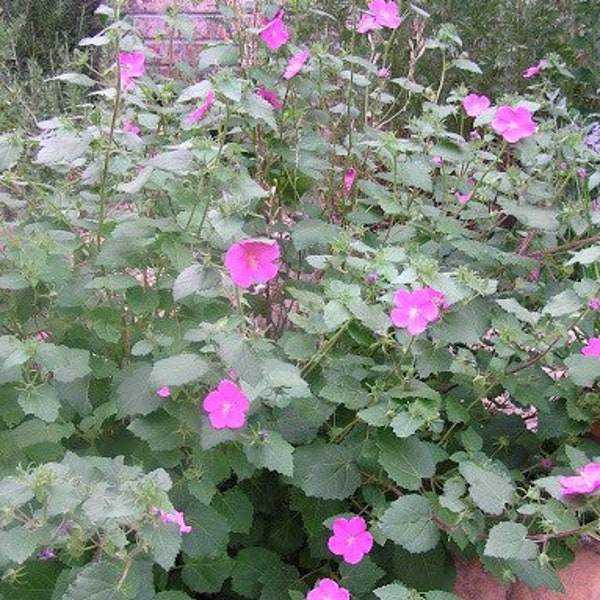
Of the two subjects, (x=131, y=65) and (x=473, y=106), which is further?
(x=473, y=106)

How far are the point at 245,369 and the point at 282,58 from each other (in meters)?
0.91

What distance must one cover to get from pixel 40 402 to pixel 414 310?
0.56 meters

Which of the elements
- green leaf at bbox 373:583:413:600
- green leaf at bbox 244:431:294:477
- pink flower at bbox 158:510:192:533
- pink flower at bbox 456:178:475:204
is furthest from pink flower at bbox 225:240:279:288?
pink flower at bbox 456:178:475:204

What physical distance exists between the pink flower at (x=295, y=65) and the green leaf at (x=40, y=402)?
79 centimetres

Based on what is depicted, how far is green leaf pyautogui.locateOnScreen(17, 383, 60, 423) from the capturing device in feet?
4.94

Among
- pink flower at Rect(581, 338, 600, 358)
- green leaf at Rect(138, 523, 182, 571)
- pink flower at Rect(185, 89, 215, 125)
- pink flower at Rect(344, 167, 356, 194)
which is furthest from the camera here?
pink flower at Rect(344, 167, 356, 194)

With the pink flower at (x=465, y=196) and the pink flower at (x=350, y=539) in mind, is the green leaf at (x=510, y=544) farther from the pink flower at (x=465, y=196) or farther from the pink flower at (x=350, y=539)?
the pink flower at (x=465, y=196)

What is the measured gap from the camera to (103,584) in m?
1.31

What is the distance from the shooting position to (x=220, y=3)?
218cm

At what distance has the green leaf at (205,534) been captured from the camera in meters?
1.59

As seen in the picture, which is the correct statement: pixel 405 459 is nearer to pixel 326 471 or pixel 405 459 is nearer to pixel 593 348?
pixel 326 471

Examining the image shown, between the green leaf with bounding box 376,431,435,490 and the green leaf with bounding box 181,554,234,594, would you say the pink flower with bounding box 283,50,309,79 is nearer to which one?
the green leaf with bounding box 376,431,435,490

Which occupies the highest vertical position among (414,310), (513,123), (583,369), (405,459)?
(513,123)

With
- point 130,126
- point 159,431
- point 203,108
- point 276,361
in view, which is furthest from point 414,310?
point 130,126
